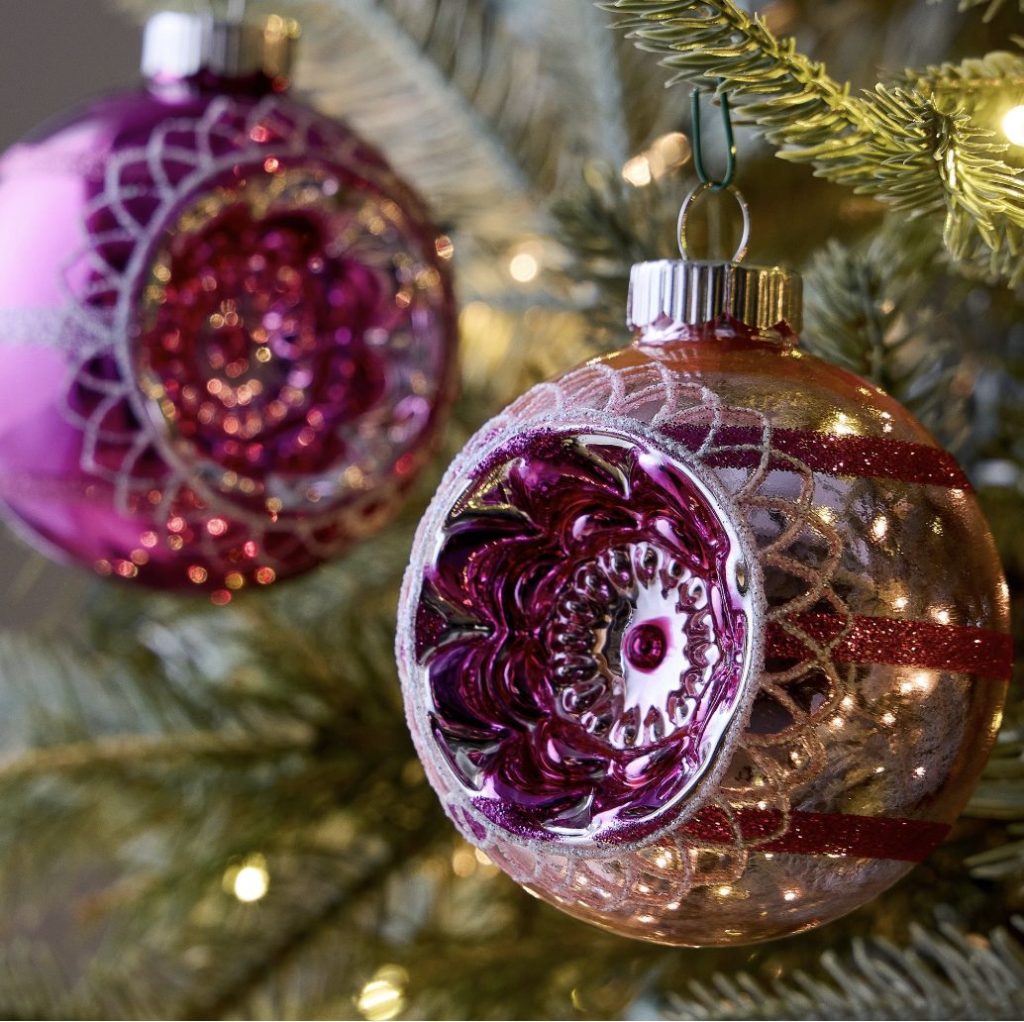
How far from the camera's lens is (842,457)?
347 mm

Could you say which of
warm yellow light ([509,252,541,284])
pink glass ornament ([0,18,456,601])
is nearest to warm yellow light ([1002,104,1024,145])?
pink glass ornament ([0,18,456,601])

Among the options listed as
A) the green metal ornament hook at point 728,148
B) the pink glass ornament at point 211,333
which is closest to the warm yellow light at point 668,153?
the pink glass ornament at point 211,333

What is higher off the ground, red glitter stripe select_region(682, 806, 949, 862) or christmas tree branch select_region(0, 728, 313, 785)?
red glitter stripe select_region(682, 806, 949, 862)

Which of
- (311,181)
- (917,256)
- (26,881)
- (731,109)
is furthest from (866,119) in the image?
(26,881)

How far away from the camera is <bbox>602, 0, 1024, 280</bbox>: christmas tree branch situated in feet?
1.16

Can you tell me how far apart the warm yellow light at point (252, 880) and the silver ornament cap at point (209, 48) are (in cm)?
38

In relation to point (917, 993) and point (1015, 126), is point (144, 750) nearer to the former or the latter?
point (917, 993)

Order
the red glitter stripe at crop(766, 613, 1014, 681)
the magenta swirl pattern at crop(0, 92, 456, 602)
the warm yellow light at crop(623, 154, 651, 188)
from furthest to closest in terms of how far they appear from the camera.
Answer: the warm yellow light at crop(623, 154, 651, 188)
the magenta swirl pattern at crop(0, 92, 456, 602)
the red glitter stripe at crop(766, 613, 1014, 681)

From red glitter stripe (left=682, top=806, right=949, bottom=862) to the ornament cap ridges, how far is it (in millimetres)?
136

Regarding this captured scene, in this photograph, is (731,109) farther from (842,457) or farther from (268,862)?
(268,862)

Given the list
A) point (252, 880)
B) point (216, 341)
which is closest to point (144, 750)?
point (252, 880)

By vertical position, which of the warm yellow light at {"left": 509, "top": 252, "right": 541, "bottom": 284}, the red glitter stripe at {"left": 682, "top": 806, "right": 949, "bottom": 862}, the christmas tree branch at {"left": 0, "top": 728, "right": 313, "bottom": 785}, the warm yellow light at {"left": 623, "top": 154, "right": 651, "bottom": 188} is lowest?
the christmas tree branch at {"left": 0, "top": 728, "right": 313, "bottom": 785}

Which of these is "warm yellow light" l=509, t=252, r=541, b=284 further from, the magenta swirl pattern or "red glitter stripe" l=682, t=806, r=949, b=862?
"red glitter stripe" l=682, t=806, r=949, b=862

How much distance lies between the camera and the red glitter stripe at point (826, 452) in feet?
1.12
